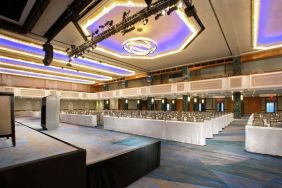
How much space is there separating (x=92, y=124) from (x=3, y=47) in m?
6.75

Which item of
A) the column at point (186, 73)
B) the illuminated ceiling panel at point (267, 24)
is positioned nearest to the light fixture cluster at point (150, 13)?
the illuminated ceiling panel at point (267, 24)

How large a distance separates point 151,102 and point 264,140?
13.4 meters

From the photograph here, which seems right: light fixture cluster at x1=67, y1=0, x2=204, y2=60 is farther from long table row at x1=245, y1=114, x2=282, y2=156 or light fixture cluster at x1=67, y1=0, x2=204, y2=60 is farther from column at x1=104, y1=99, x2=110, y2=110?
column at x1=104, y1=99, x2=110, y2=110

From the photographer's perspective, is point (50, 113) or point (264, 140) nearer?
point (264, 140)

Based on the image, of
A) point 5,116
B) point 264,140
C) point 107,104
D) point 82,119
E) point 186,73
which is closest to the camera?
point 5,116

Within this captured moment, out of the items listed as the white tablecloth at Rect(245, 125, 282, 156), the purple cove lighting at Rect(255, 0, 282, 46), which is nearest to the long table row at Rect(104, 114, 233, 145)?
the white tablecloth at Rect(245, 125, 282, 156)

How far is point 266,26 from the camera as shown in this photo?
780 cm

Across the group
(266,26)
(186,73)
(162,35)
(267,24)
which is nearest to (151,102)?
(186,73)

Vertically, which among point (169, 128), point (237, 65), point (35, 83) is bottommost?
point (169, 128)

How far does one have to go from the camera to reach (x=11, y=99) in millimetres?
2320

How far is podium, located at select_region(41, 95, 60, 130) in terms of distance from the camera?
17.7 ft

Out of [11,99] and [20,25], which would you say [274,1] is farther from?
[20,25]

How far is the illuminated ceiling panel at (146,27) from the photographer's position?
20.6ft

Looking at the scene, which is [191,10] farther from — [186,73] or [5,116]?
[186,73]
